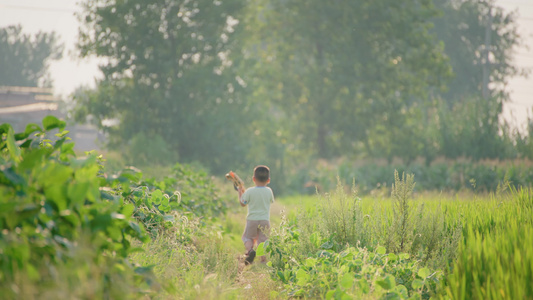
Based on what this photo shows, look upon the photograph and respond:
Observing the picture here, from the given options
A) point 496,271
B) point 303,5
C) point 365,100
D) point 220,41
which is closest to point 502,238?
point 496,271

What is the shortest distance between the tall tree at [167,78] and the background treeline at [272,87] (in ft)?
0.16

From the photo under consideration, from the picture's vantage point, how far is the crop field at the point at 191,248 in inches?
97.9

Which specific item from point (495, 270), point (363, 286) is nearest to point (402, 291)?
point (363, 286)

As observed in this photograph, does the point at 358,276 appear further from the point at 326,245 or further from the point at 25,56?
the point at 25,56

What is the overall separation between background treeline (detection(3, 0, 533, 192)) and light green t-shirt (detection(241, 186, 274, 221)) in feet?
37.1

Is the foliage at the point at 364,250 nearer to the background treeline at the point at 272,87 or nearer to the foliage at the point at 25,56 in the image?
the background treeline at the point at 272,87

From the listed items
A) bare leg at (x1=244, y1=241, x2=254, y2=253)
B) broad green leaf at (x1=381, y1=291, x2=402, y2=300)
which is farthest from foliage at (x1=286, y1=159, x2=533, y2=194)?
broad green leaf at (x1=381, y1=291, x2=402, y2=300)

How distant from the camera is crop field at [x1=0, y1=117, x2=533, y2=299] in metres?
2.49

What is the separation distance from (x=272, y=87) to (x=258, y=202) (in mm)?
19274

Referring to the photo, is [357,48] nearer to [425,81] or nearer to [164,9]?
[425,81]

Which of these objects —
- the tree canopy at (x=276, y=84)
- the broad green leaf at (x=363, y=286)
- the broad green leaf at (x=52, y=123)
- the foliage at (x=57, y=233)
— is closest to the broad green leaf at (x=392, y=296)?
the broad green leaf at (x=363, y=286)

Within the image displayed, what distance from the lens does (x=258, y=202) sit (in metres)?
7.76

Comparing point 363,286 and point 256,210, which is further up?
point 363,286

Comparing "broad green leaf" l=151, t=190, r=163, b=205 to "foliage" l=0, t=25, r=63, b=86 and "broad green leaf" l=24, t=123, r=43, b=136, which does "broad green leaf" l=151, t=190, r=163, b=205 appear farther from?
"foliage" l=0, t=25, r=63, b=86
